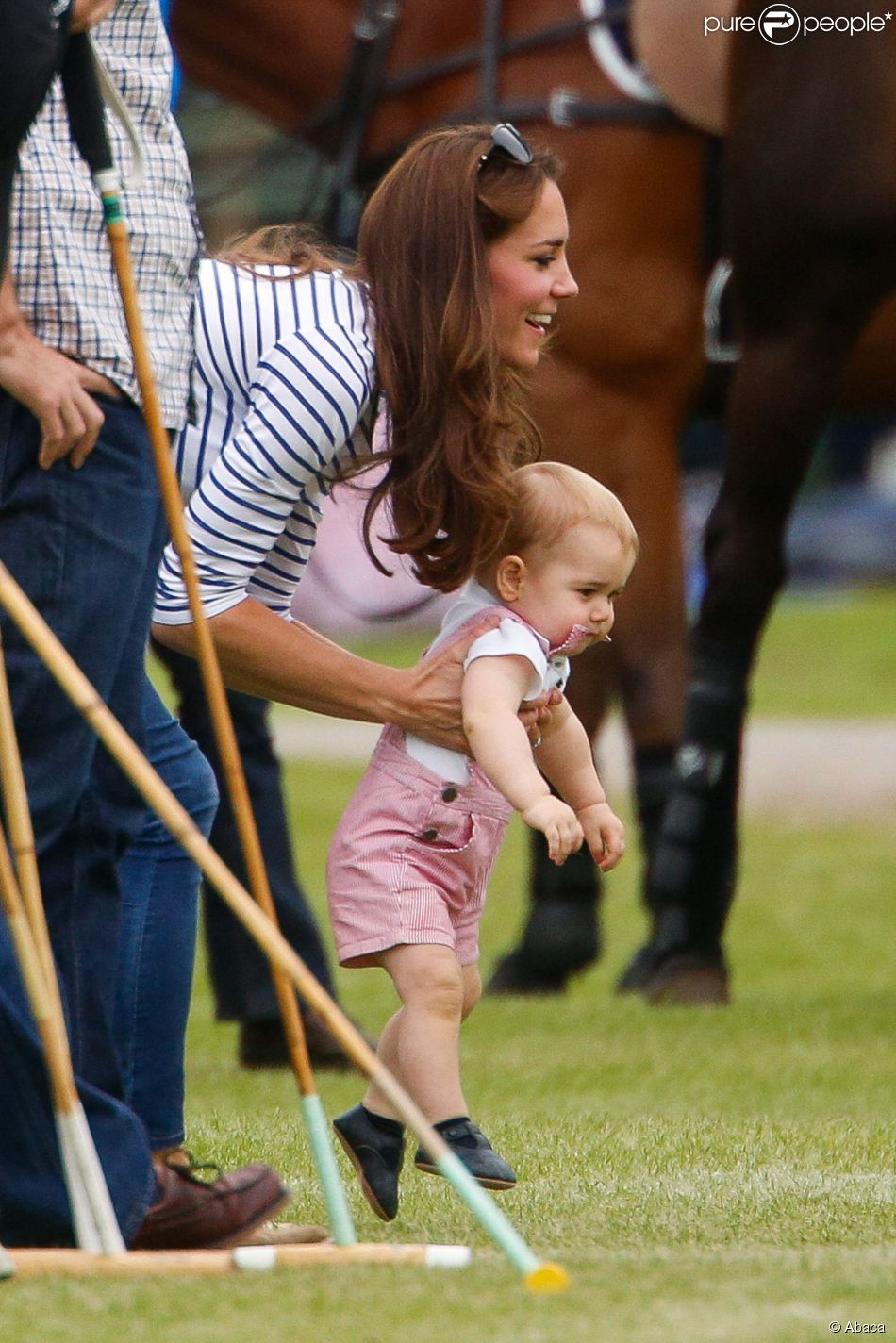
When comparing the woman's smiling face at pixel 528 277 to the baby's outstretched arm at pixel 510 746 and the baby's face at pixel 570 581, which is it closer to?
the baby's face at pixel 570 581

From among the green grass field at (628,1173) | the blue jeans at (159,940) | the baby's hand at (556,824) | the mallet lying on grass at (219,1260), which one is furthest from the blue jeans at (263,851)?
the mallet lying on grass at (219,1260)

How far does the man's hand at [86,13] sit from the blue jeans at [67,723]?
1.43ft

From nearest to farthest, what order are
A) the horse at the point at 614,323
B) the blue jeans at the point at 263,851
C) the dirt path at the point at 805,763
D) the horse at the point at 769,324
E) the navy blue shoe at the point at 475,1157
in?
the navy blue shoe at the point at 475,1157
the blue jeans at the point at 263,851
the horse at the point at 769,324
the horse at the point at 614,323
the dirt path at the point at 805,763

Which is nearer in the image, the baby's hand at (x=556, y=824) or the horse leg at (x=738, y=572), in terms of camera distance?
the baby's hand at (x=556, y=824)

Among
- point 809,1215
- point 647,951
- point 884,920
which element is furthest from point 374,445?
point 884,920

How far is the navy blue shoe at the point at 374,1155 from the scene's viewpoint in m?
3.32

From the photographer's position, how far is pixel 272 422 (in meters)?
3.25

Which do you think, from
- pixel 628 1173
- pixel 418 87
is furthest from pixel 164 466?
pixel 418 87

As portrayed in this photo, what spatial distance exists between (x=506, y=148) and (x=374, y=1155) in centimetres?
134

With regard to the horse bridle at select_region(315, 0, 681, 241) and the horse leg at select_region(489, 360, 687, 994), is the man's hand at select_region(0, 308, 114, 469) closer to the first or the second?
the horse leg at select_region(489, 360, 687, 994)

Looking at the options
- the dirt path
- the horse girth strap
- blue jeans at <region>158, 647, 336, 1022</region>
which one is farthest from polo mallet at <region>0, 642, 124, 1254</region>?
the dirt path

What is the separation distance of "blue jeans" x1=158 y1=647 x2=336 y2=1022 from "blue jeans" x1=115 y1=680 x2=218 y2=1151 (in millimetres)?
1319

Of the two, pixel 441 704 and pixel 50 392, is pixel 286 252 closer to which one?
pixel 441 704

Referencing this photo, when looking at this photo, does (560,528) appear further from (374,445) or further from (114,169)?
(114,169)
